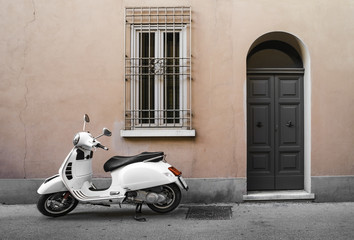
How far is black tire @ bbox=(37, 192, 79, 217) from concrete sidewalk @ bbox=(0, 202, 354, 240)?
0.10 metres

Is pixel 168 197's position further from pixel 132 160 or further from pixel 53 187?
pixel 53 187

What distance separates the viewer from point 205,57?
654cm

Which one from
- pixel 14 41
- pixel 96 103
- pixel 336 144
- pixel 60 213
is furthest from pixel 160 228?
pixel 14 41

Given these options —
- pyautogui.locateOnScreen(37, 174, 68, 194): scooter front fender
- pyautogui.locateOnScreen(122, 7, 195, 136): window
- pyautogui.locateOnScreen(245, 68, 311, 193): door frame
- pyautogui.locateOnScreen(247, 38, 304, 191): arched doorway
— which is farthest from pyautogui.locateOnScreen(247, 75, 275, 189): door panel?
pyautogui.locateOnScreen(37, 174, 68, 194): scooter front fender

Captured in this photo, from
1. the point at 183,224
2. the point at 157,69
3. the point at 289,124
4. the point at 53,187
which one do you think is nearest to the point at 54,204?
the point at 53,187

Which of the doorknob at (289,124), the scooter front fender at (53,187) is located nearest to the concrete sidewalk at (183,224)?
the scooter front fender at (53,187)

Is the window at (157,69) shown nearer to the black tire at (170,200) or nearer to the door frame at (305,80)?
the door frame at (305,80)

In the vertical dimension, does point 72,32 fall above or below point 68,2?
below

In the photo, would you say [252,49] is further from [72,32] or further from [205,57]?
[72,32]

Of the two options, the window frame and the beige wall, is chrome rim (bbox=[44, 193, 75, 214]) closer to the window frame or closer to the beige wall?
the beige wall

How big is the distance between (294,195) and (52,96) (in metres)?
4.71

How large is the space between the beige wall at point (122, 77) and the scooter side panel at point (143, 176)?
1.09 meters

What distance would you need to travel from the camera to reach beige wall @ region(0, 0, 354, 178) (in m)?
6.50

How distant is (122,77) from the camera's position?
21.5ft
